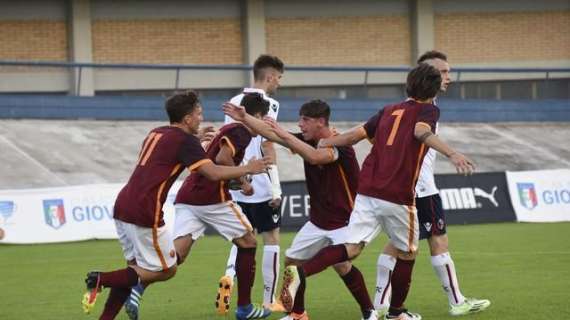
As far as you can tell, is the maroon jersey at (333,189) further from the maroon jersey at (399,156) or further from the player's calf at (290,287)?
the player's calf at (290,287)

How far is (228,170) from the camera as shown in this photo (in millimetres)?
9797

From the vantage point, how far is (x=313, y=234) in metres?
10.5

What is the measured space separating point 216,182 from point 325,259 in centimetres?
151

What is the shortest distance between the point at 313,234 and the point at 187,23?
86.5 feet

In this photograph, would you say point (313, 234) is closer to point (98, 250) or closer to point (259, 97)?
point (259, 97)

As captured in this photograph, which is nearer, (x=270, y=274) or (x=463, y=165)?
(x=463, y=165)

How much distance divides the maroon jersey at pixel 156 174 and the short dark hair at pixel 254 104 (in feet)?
3.55

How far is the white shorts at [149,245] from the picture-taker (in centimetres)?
981

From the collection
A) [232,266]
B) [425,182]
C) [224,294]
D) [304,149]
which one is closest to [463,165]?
[304,149]

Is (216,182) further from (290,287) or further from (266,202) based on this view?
(290,287)

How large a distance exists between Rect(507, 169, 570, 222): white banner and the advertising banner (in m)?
0.18

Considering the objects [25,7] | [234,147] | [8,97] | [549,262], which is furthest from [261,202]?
[25,7]

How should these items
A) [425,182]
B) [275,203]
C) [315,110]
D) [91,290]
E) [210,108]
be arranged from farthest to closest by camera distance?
[210,108]
[275,203]
[425,182]
[315,110]
[91,290]

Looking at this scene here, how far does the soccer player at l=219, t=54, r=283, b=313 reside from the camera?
1171 cm
